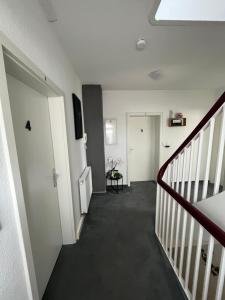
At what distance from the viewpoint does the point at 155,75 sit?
8.44 feet

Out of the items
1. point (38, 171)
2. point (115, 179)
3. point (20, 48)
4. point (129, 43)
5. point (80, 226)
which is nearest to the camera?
point (20, 48)

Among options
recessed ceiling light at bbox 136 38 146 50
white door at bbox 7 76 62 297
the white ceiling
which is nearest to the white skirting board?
white door at bbox 7 76 62 297

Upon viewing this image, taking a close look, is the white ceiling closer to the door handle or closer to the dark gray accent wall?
the dark gray accent wall

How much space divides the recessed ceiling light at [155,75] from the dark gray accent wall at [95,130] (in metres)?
1.08

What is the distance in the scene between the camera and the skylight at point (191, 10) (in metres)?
1.16

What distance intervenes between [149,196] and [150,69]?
2564 mm

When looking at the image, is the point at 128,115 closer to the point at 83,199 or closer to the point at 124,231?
the point at 83,199

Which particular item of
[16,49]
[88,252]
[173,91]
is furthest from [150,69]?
[88,252]

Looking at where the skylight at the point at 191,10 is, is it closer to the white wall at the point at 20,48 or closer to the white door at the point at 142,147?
the white wall at the point at 20,48

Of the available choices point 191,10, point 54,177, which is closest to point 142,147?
point 54,177

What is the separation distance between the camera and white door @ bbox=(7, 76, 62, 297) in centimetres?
106

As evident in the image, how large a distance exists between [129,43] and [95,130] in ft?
5.80

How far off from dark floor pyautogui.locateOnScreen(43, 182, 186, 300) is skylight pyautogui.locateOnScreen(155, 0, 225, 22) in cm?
250

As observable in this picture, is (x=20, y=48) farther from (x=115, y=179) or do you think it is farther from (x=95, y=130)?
(x=115, y=179)
